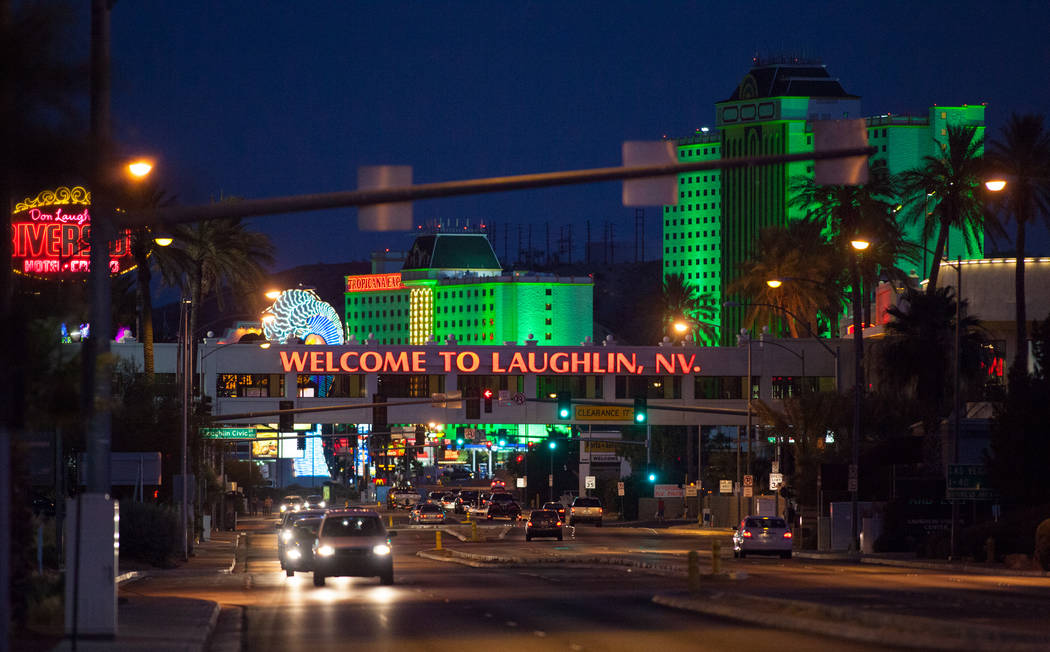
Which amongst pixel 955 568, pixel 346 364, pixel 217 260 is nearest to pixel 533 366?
pixel 346 364

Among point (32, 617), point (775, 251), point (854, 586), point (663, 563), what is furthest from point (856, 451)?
point (775, 251)

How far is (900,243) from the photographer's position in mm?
104562

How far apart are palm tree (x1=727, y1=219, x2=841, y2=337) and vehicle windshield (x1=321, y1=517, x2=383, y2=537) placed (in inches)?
2685

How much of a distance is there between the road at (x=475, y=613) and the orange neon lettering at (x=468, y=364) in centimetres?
6608

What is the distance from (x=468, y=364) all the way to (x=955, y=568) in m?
68.3

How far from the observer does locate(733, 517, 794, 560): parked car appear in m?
52.1

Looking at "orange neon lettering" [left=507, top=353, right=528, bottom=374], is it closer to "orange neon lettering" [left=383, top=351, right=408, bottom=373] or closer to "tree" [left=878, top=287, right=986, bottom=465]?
"orange neon lettering" [left=383, top=351, right=408, bottom=373]

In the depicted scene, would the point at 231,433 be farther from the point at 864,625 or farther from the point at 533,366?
the point at 864,625

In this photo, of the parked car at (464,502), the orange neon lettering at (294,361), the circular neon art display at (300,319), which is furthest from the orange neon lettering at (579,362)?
the circular neon art display at (300,319)

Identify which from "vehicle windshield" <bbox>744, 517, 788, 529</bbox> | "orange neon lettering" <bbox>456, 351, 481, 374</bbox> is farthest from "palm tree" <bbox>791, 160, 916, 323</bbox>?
"vehicle windshield" <bbox>744, 517, 788, 529</bbox>

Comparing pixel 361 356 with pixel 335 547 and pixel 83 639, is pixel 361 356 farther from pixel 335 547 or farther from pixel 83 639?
pixel 83 639

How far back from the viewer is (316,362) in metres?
110

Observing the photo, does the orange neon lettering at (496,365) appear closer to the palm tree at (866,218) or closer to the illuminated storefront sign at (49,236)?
the palm tree at (866,218)

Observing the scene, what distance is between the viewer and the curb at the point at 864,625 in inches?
768
